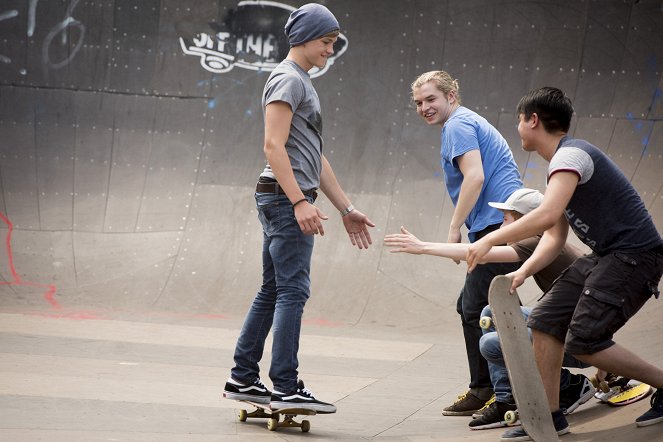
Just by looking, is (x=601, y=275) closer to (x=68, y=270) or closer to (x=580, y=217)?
(x=580, y=217)

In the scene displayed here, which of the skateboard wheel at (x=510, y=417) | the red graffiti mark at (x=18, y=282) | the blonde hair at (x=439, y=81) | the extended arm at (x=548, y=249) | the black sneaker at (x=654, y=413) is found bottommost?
the red graffiti mark at (x=18, y=282)

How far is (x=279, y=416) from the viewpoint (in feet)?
14.5

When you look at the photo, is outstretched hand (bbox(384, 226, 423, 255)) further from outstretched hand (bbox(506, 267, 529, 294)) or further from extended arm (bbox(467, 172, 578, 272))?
outstretched hand (bbox(506, 267, 529, 294))

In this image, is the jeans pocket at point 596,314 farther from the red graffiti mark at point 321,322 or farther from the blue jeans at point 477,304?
the red graffiti mark at point 321,322

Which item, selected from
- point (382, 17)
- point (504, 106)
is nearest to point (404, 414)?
point (504, 106)

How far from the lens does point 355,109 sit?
32.0 ft

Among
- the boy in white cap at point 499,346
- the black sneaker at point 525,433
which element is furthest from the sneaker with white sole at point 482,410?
the black sneaker at point 525,433

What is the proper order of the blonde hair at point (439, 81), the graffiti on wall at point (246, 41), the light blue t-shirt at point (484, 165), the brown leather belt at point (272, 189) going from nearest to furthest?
the brown leather belt at point (272, 189)
the light blue t-shirt at point (484, 165)
the blonde hair at point (439, 81)
the graffiti on wall at point (246, 41)

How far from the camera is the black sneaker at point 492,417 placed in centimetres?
448

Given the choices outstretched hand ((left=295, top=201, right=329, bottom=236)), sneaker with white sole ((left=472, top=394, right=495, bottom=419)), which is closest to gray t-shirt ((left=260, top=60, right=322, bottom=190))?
outstretched hand ((left=295, top=201, right=329, bottom=236))

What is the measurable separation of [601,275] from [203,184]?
605 centimetres

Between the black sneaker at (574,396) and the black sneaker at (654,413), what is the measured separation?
1.89ft

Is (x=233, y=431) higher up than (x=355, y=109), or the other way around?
(x=355, y=109)

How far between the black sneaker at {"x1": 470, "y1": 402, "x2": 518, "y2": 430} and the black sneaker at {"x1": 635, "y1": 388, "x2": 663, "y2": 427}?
2.28 ft
